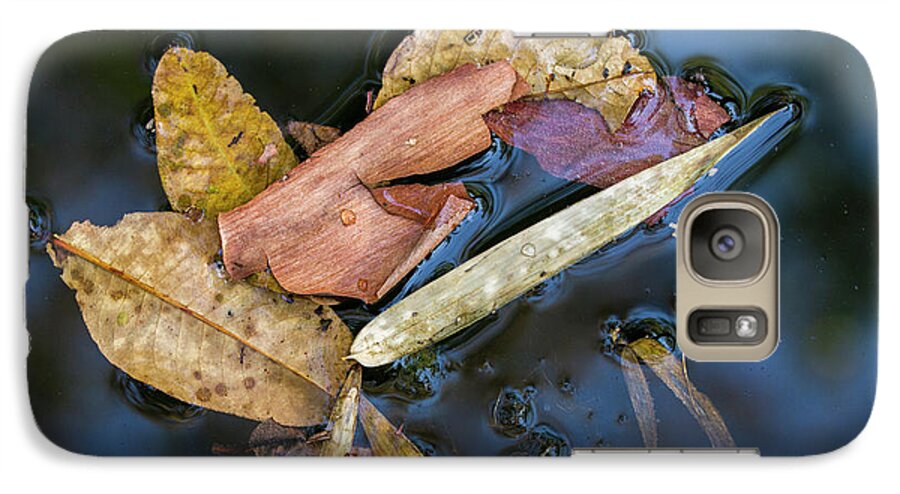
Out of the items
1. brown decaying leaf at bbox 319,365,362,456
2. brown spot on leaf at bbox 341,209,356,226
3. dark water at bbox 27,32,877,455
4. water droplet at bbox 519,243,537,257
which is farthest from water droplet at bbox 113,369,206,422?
water droplet at bbox 519,243,537,257

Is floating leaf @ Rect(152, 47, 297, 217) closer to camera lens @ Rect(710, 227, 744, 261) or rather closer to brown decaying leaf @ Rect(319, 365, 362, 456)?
brown decaying leaf @ Rect(319, 365, 362, 456)

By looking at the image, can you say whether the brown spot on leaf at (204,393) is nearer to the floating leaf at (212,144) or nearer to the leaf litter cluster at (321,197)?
the leaf litter cluster at (321,197)

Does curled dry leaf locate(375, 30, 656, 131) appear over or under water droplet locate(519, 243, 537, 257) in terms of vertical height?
over

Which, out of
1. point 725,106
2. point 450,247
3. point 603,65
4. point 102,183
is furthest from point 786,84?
point 102,183

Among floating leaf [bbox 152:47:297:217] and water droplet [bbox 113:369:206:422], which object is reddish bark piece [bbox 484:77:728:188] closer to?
floating leaf [bbox 152:47:297:217]

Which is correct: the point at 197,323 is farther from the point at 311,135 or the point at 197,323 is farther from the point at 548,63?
the point at 548,63

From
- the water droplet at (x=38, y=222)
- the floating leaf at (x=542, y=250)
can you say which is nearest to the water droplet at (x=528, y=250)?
the floating leaf at (x=542, y=250)

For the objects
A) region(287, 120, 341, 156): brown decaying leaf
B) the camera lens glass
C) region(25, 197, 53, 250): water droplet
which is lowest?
the camera lens glass
